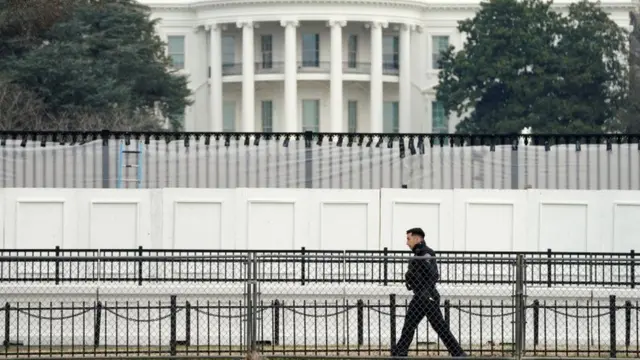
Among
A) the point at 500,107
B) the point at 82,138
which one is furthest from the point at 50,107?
the point at 82,138

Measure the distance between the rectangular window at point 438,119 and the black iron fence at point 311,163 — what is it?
87.5 metres

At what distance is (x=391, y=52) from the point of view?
126m

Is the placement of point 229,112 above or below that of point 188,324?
above

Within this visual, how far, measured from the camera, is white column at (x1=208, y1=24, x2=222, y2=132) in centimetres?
12125

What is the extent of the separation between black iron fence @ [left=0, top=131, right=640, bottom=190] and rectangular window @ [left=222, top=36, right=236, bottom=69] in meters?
91.8

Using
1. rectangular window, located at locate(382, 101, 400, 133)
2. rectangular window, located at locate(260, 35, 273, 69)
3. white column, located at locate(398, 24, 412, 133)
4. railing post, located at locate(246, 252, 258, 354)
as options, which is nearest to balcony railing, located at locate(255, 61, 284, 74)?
rectangular window, located at locate(260, 35, 273, 69)

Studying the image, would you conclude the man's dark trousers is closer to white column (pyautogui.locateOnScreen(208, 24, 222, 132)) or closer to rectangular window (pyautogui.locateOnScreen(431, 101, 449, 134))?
rectangular window (pyautogui.locateOnScreen(431, 101, 449, 134))

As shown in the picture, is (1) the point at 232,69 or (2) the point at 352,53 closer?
(1) the point at 232,69

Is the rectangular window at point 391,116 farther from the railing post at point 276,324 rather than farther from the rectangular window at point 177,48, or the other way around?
the railing post at point 276,324

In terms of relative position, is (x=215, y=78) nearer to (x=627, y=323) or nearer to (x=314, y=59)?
(x=314, y=59)

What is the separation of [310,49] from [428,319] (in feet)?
320

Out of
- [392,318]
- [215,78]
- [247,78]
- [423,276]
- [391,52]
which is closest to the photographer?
[423,276]

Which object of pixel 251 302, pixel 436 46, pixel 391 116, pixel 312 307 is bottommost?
pixel 312 307

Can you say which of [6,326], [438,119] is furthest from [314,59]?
[6,326]
